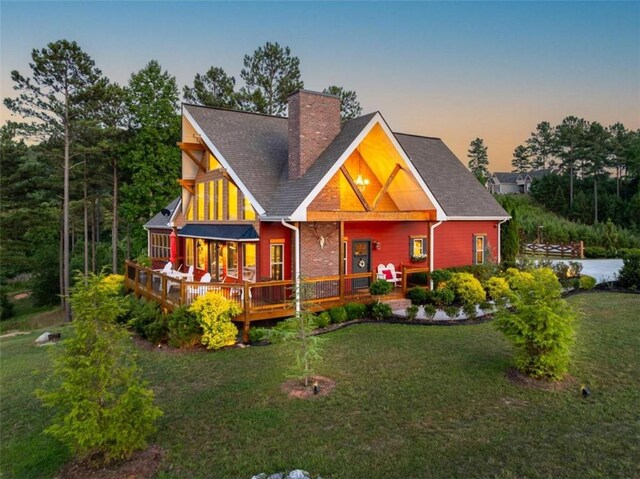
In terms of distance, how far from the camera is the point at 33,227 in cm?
2845

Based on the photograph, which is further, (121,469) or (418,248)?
(418,248)

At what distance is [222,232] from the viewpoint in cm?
1505

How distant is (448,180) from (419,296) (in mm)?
8869

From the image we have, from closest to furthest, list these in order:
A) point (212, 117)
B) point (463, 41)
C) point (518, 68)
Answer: point (212, 117), point (463, 41), point (518, 68)

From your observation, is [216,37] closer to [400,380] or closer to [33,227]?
[33,227]

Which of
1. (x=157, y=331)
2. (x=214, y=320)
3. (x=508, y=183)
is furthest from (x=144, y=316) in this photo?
(x=508, y=183)

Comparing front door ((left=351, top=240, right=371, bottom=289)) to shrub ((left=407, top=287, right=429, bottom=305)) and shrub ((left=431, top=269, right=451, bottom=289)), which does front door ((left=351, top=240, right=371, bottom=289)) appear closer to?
shrub ((left=407, top=287, right=429, bottom=305))

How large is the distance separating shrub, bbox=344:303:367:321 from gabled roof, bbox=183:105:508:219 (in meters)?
3.69

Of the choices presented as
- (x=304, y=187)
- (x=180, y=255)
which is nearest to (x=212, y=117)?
(x=304, y=187)

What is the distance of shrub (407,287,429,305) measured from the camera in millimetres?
14641

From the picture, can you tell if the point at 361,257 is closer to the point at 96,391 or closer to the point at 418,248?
the point at 418,248

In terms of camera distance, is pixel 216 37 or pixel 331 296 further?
pixel 216 37

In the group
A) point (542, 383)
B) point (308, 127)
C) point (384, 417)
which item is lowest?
point (384, 417)

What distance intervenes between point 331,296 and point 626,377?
8.10 metres
